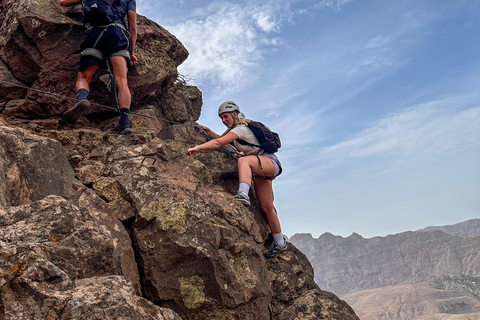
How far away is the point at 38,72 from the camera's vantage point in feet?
26.6

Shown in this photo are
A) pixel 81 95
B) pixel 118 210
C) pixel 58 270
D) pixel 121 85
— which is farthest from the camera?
pixel 121 85

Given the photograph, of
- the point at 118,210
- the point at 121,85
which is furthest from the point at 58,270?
the point at 121,85

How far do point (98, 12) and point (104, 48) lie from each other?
0.74 m

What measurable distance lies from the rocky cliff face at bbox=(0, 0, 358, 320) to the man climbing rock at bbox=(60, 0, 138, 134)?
1.43 ft

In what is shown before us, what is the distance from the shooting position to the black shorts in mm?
7727

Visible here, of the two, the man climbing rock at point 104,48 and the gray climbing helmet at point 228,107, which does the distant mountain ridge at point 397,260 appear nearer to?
the gray climbing helmet at point 228,107

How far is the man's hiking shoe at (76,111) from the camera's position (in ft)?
23.8

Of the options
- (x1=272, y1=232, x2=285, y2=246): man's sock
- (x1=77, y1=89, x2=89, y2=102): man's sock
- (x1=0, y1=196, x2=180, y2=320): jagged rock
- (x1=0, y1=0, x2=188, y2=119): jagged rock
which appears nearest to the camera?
(x1=0, y1=196, x2=180, y2=320): jagged rock

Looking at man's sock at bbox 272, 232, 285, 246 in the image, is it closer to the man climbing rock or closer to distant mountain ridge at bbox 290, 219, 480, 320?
the man climbing rock

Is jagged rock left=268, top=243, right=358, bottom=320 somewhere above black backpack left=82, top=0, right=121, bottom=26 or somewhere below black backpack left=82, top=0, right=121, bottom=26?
below

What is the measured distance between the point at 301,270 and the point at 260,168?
2.56 metres

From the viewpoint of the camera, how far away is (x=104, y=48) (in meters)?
7.88

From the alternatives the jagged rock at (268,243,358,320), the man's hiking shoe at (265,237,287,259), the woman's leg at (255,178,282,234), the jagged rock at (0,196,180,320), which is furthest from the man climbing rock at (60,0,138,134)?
the jagged rock at (268,243,358,320)

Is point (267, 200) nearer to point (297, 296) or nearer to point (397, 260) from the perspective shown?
point (297, 296)
